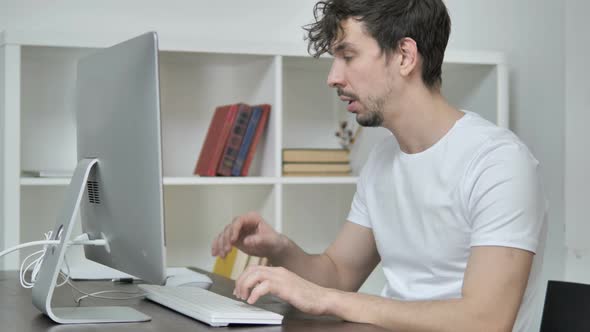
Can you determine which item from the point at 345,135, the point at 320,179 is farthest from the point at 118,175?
the point at 345,135

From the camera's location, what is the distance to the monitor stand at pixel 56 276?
141cm

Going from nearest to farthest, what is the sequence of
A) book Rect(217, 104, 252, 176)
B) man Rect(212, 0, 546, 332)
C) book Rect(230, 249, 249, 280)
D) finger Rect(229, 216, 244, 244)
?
man Rect(212, 0, 546, 332)
finger Rect(229, 216, 244, 244)
book Rect(230, 249, 249, 280)
book Rect(217, 104, 252, 176)

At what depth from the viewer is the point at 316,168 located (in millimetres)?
3059

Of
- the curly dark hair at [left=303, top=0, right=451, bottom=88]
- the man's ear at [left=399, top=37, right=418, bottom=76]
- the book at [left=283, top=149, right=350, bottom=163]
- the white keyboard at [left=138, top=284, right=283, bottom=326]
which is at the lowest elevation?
the white keyboard at [left=138, top=284, right=283, bottom=326]

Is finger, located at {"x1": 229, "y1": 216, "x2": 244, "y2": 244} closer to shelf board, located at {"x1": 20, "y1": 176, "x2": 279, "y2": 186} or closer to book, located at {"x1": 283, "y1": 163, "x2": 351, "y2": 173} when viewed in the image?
shelf board, located at {"x1": 20, "y1": 176, "x2": 279, "y2": 186}

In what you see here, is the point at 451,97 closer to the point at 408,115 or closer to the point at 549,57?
the point at 549,57

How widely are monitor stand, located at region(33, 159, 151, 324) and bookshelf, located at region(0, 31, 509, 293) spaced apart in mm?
1211

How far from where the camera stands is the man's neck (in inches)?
72.7

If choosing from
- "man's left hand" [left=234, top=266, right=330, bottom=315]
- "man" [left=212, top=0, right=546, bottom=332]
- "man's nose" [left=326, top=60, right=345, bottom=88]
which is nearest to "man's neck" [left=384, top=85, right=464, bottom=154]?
"man" [left=212, top=0, right=546, bottom=332]

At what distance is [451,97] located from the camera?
3.32 metres

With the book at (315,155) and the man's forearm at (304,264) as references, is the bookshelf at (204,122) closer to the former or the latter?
the book at (315,155)

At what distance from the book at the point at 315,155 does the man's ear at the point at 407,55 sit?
1.13 metres

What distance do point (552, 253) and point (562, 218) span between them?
0.44 feet


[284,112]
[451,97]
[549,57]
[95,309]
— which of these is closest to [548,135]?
[549,57]
